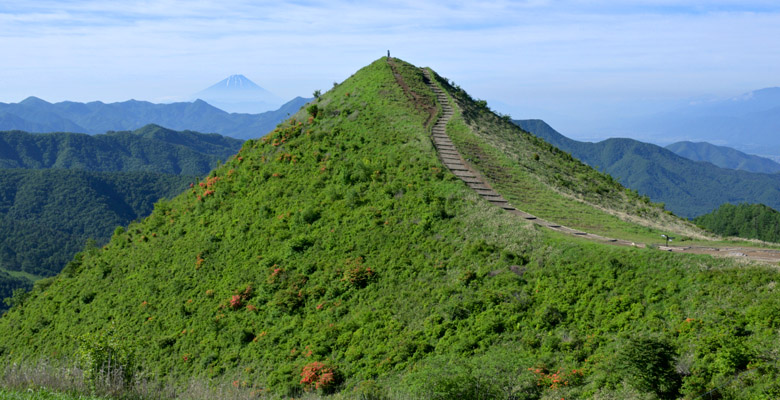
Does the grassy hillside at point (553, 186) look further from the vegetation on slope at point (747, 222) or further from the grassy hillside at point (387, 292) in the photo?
the vegetation on slope at point (747, 222)

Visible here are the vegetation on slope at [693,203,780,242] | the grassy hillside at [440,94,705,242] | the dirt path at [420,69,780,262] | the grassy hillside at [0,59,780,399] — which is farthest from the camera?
the vegetation on slope at [693,203,780,242]

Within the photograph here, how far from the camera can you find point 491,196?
124ft

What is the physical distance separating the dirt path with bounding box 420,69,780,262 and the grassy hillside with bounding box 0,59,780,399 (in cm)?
142

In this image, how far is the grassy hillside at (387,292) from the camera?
1992cm

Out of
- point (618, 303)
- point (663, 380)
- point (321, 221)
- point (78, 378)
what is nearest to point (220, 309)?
point (321, 221)

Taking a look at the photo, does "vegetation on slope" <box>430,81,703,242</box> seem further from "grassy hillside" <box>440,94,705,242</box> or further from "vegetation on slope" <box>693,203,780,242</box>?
"vegetation on slope" <box>693,203,780,242</box>

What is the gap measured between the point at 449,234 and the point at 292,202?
53.0 ft

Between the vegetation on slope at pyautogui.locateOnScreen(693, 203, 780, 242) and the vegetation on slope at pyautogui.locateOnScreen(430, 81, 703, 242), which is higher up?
the vegetation on slope at pyautogui.locateOnScreen(430, 81, 703, 242)

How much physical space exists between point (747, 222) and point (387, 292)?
95422 millimetres

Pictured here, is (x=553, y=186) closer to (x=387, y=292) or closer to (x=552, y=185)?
(x=552, y=185)

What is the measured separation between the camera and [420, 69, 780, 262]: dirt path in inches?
1014

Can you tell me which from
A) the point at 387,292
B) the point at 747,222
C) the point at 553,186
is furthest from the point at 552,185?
the point at 747,222

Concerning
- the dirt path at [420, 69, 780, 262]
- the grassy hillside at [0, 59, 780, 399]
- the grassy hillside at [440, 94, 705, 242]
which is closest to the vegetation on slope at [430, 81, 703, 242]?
the grassy hillside at [440, 94, 705, 242]

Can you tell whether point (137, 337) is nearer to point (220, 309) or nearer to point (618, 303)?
point (220, 309)
